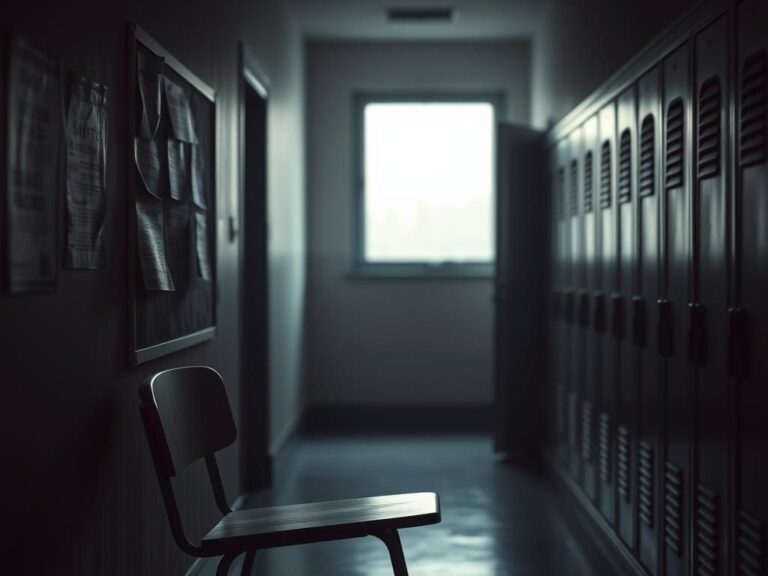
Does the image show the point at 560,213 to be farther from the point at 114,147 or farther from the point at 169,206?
the point at 114,147

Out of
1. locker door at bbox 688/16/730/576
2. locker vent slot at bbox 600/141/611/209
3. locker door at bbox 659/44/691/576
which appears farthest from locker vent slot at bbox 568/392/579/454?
locker door at bbox 688/16/730/576

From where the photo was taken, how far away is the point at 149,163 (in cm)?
236

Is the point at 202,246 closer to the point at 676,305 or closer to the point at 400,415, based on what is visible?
the point at 676,305

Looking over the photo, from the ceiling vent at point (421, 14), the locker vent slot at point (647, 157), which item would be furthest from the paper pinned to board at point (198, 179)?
the ceiling vent at point (421, 14)

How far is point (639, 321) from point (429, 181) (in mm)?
3632

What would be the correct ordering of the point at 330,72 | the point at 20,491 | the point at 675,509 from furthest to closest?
the point at 330,72 < the point at 675,509 < the point at 20,491

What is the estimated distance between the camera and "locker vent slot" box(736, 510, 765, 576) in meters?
1.87

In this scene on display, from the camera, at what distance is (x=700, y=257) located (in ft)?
7.29

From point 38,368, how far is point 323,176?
15.3ft

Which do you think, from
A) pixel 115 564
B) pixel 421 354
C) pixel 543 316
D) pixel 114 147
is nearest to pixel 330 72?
pixel 421 354

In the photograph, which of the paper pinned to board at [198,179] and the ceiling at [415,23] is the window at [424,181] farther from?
the paper pinned to board at [198,179]

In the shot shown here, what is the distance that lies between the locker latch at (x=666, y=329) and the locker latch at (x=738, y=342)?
0.48 meters

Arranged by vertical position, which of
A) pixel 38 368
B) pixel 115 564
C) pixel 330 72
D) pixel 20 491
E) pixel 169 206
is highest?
pixel 330 72

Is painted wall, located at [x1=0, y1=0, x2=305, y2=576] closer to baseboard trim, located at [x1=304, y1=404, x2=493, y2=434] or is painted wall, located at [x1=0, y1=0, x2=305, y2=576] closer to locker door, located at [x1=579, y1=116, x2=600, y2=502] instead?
locker door, located at [x1=579, y1=116, x2=600, y2=502]
